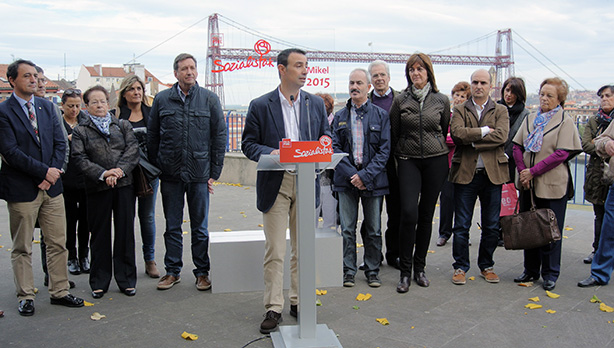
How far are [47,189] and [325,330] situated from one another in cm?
250

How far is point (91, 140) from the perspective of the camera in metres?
4.55

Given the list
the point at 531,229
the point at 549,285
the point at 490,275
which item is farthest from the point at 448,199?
the point at 549,285

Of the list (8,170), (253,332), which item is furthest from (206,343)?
(8,170)

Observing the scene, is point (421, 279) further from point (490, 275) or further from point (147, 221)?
point (147, 221)

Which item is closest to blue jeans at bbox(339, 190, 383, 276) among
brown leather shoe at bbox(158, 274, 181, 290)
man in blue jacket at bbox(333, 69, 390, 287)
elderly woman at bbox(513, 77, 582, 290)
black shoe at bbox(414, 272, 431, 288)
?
man in blue jacket at bbox(333, 69, 390, 287)

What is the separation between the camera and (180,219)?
16.0 feet

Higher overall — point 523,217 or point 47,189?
point 47,189

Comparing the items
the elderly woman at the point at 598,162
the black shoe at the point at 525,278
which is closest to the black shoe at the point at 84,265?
the black shoe at the point at 525,278

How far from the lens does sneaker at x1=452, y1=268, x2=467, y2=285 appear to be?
4867 millimetres

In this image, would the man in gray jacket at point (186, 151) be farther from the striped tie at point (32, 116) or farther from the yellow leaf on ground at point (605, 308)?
the yellow leaf on ground at point (605, 308)

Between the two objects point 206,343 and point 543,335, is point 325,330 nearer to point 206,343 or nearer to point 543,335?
point 206,343

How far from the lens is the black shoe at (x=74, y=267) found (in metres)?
5.30

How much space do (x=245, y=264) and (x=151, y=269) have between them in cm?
115

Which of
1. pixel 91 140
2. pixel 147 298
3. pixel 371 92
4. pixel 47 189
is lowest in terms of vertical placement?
pixel 147 298
